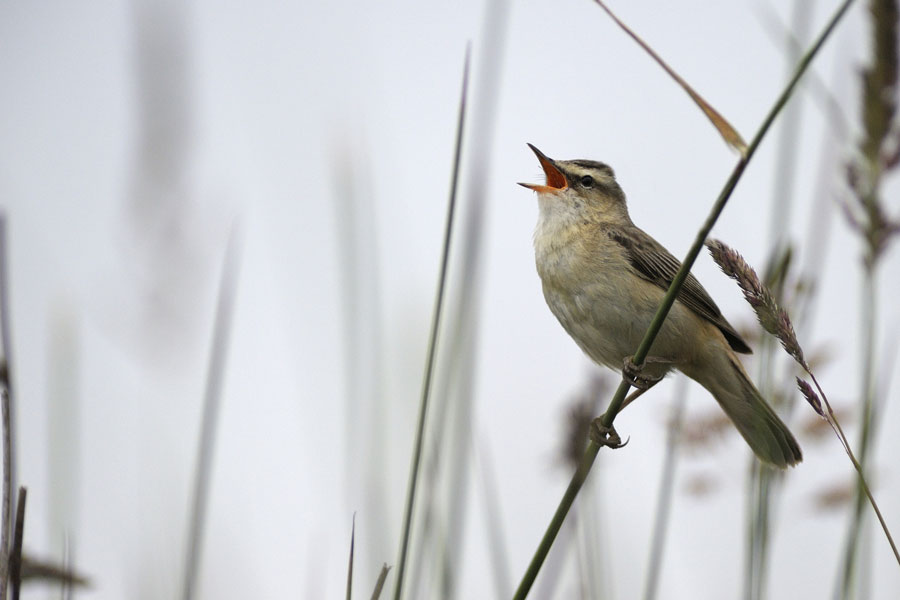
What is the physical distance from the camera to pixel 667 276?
11.0ft

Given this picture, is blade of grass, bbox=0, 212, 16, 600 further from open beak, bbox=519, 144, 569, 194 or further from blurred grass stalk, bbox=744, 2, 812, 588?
open beak, bbox=519, 144, 569, 194

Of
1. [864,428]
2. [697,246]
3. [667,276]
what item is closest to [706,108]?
[697,246]

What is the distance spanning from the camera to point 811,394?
147 cm

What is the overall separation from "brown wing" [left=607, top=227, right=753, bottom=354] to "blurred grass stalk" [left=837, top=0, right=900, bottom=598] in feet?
3.50

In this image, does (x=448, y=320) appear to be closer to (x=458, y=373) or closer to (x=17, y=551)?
(x=458, y=373)

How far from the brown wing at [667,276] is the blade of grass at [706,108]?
1836 mm

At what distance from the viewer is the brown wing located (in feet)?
11.0

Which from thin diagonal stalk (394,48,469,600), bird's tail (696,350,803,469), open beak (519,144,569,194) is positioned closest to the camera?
thin diagonal stalk (394,48,469,600)

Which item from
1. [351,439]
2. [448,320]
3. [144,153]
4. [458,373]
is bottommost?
[351,439]

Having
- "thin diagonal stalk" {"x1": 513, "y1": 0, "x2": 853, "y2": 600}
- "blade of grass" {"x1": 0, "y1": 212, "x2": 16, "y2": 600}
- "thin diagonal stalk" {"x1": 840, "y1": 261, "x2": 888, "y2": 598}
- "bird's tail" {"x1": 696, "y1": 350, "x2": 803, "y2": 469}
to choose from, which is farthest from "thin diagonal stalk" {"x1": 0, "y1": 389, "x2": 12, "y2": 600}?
"bird's tail" {"x1": 696, "y1": 350, "x2": 803, "y2": 469}

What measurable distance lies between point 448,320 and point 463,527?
1.63ft

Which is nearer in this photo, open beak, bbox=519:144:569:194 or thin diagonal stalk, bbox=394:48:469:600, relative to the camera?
thin diagonal stalk, bbox=394:48:469:600

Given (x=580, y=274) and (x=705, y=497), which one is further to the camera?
(x=580, y=274)

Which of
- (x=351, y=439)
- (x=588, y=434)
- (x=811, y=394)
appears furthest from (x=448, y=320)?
(x=811, y=394)
